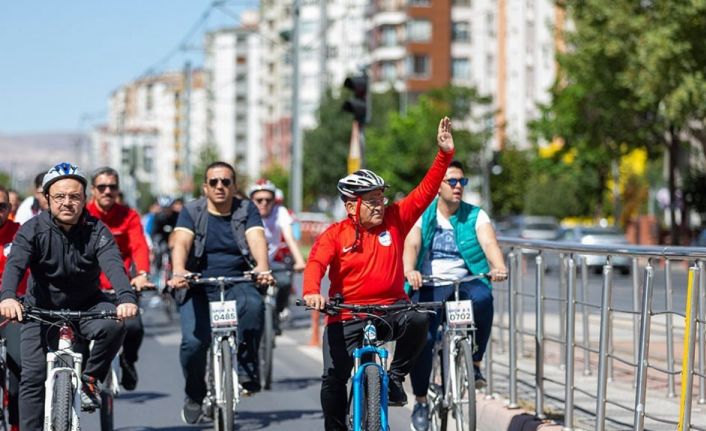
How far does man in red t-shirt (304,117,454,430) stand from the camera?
8.35 metres

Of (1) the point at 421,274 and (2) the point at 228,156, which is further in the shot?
(2) the point at 228,156

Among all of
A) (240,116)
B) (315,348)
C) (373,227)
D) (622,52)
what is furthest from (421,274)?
(240,116)

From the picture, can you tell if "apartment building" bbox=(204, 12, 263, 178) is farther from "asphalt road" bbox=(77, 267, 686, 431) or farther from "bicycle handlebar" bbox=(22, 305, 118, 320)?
"bicycle handlebar" bbox=(22, 305, 118, 320)

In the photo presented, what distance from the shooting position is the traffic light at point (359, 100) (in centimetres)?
1820

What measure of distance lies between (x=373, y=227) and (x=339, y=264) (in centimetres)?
26

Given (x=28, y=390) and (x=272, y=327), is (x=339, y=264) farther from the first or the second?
(x=272, y=327)

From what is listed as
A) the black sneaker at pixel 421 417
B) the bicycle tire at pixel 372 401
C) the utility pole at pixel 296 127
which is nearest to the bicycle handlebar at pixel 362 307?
the bicycle tire at pixel 372 401

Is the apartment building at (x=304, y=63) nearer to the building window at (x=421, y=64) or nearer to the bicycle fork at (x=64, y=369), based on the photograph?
the building window at (x=421, y=64)

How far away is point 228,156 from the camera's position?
176m

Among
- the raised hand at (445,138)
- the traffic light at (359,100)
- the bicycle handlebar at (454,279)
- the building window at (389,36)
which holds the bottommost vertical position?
the bicycle handlebar at (454,279)

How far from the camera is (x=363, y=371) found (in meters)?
8.08

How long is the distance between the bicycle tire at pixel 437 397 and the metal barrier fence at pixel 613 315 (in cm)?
69

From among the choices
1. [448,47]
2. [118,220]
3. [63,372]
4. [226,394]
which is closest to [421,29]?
[448,47]

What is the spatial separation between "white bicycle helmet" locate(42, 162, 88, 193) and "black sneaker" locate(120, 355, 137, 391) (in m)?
3.51
